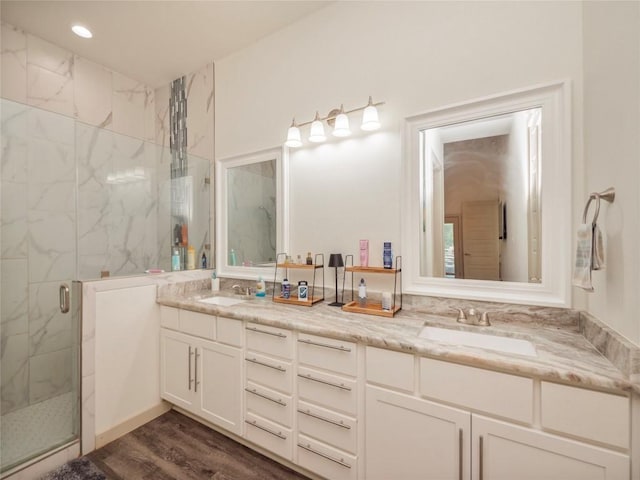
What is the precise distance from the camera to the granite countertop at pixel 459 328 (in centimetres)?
95

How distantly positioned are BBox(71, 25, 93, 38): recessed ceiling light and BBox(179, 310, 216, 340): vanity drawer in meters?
2.41

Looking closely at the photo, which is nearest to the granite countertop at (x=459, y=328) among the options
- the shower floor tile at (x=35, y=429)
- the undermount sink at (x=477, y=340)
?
the undermount sink at (x=477, y=340)

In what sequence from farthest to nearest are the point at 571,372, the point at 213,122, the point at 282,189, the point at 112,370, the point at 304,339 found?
the point at 213,122
the point at 282,189
the point at 112,370
the point at 304,339
the point at 571,372

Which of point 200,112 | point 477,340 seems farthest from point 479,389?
point 200,112

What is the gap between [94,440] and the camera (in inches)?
69.9

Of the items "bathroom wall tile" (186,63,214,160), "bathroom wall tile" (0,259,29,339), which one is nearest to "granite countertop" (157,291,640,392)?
"bathroom wall tile" (0,259,29,339)

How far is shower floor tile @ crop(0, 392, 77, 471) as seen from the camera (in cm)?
154

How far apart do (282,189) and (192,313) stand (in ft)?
3.75

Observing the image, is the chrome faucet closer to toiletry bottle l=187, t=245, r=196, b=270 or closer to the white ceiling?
toiletry bottle l=187, t=245, r=196, b=270

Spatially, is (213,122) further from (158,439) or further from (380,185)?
(158,439)

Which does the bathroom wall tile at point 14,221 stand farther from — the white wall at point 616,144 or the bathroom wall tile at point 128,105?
the white wall at point 616,144

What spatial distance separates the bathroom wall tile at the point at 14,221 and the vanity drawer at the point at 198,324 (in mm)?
1234

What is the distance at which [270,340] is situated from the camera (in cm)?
160

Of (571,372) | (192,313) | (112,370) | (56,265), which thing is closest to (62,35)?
(56,265)
